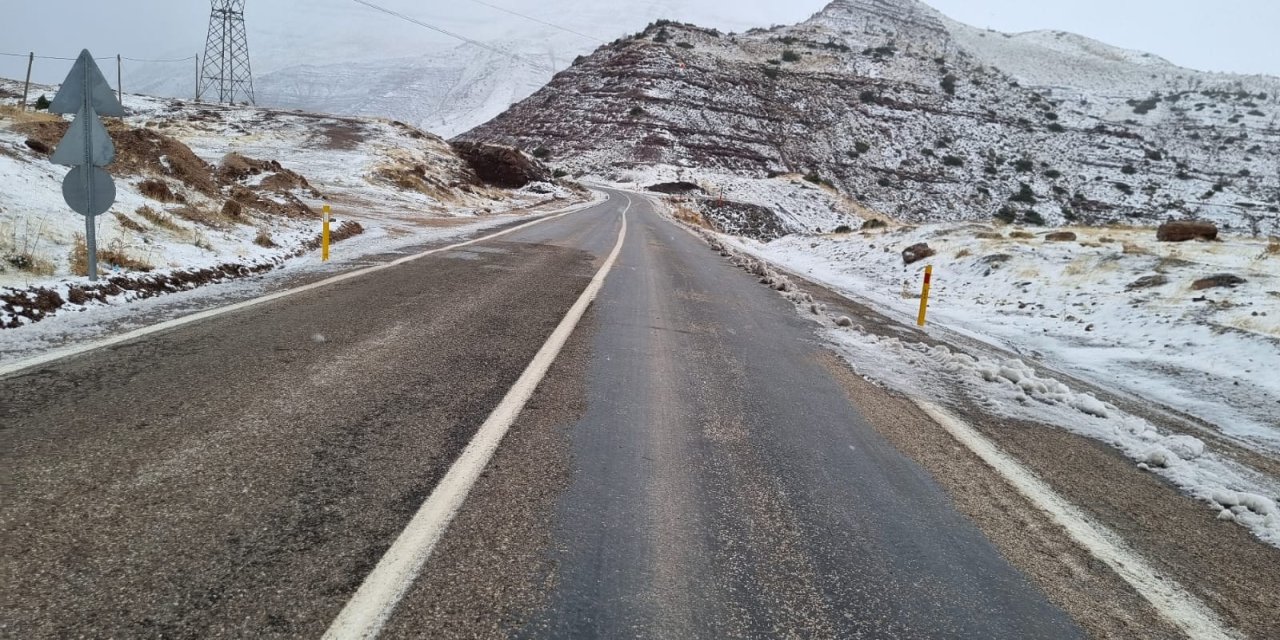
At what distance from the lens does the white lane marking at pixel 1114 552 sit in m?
2.40

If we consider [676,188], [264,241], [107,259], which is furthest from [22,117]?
[676,188]

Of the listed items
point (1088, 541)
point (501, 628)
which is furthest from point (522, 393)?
point (1088, 541)

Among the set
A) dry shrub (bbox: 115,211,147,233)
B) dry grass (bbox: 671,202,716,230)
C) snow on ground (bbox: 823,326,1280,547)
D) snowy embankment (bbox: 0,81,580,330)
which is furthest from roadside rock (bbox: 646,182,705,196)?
snow on ground (bbox: 823,326,1280,547)

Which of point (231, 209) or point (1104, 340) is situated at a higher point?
point (231, 209)

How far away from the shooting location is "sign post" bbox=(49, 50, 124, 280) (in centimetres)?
635

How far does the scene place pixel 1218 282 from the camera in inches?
407

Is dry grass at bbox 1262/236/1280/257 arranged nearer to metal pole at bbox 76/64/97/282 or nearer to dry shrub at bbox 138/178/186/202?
metal pole at bbox 76/64/97/282

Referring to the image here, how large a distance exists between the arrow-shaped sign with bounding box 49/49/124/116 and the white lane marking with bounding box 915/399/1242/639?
27.3 ft

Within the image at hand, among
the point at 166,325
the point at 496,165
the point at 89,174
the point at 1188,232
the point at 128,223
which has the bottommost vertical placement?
the point at 166,325

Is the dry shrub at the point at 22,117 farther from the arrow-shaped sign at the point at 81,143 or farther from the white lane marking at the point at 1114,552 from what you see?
the white lane marking at the point at 1114,552

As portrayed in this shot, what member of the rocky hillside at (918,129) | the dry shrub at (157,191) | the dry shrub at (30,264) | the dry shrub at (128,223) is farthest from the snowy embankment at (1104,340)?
the rocky hillside at (918,129)

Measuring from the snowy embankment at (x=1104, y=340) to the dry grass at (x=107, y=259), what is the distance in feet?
26.7

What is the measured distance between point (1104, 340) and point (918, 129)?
78.0 metres

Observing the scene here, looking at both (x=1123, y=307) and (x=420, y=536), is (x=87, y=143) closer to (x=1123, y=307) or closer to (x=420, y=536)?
(x=420, y=536)
